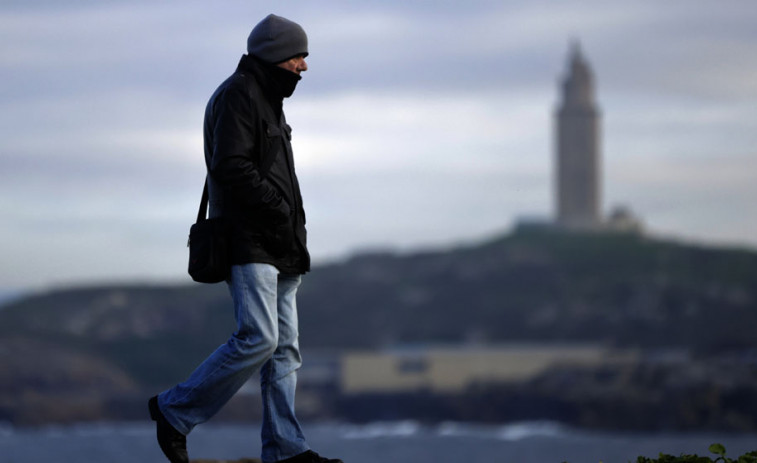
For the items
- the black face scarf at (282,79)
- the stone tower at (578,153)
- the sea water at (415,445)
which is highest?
the stone tower at (578,153)

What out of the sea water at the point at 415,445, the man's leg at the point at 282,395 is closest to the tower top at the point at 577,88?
the sea water at the point at 415,445

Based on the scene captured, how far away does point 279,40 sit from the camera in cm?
550

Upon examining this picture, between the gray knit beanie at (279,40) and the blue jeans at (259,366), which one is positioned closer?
the blue jeans at (259,366)

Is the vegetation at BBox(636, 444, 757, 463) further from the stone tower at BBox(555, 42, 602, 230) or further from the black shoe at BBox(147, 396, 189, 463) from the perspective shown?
the stone tower at BBox(555, 42, 602, 230)

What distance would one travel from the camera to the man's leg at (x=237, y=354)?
5.37 meters

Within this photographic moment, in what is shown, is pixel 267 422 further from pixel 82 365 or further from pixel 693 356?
pixel 82 365

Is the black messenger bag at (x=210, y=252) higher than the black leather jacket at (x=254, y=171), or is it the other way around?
the black leather jacket at (x=254, y=171)

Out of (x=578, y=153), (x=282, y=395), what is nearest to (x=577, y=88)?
(x=578, y=153)

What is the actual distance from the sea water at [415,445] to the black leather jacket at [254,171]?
4432 cm

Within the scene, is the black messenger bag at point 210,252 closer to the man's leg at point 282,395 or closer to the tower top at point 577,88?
the man's leg at point 282,395

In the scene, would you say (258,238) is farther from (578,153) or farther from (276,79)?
(578,153)

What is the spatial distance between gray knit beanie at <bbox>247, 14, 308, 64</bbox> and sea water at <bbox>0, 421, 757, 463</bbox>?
44.4 m

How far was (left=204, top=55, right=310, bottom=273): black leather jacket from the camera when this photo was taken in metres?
5.30

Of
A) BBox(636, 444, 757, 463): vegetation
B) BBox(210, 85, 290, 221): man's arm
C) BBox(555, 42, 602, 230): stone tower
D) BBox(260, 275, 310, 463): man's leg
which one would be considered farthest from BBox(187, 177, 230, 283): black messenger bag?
BBox(555, 42, 602, 230): stone tower
